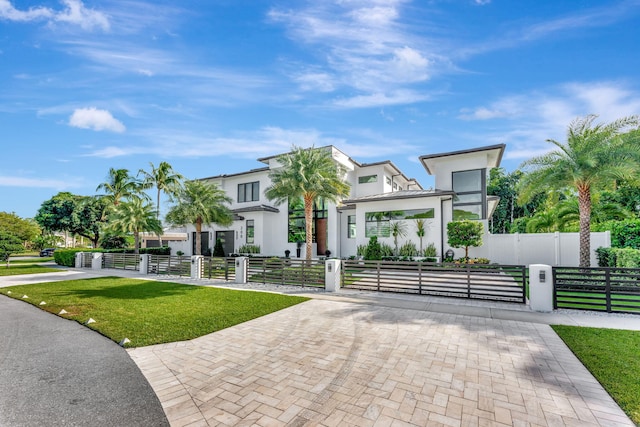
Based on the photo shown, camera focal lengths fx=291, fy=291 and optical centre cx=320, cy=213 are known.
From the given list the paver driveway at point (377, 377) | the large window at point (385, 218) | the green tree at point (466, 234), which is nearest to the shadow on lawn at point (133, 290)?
the paver driveway at point (377, 377)

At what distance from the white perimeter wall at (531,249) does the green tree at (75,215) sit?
131 feet

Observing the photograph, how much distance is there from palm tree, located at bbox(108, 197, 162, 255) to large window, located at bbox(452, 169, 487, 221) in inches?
921

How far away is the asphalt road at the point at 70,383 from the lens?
3.34 metres

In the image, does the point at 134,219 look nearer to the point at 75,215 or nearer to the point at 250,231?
the point at 250,231

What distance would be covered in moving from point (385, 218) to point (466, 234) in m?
Answer: 5.20

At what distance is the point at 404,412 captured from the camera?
3.40 m

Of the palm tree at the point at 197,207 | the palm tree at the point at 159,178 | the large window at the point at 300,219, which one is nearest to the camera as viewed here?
the palm tree at the point at 197,207

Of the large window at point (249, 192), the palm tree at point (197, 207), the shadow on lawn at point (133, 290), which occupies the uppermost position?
the large window at point (249, 192)

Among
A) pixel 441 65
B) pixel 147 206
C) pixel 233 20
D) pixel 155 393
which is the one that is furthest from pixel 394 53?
pixel 147 206

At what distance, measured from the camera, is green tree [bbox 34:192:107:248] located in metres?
35.2

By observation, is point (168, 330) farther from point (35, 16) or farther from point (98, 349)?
point (35, 16)

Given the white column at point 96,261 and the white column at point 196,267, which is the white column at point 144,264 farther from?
the white column at point 96,261

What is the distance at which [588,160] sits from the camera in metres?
11.6

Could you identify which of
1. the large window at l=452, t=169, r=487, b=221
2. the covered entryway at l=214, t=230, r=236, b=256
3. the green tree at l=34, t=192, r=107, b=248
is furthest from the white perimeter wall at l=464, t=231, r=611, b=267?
the green tree at l=34, t=192, r=107, b=248
